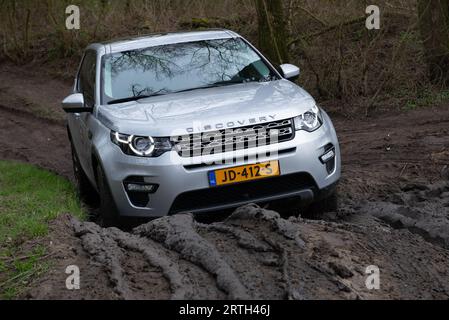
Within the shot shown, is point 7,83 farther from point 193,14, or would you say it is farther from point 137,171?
point 137,171

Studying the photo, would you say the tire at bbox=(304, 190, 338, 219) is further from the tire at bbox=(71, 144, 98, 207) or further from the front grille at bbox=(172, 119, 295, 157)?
the tire at bbox=(71, 144, 98, 207)

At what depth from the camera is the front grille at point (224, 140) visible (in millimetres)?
6141

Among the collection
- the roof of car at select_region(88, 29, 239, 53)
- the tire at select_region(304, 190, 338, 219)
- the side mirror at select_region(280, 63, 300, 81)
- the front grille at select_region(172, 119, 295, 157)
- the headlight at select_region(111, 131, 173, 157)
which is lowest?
the tire at select_region(304, 190, 338, 219)

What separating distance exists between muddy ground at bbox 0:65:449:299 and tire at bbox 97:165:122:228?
1.46 ft

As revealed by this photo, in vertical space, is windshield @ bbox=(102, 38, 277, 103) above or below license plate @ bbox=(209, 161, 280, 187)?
above

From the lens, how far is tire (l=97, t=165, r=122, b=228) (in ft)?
21.0

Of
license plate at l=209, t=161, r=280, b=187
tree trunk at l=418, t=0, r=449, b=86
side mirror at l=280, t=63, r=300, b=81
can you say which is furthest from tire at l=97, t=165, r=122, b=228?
tree trunk at l=418, t=0, r=449, b=86

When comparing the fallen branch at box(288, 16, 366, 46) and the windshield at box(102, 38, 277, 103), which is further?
the fallen branch at box(288, 16, 366, 46)

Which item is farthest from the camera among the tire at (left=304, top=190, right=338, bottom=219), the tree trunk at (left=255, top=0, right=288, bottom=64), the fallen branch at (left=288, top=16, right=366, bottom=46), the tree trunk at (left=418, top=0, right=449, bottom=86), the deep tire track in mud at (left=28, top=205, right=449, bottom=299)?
the fallen branch at (left=288, top=16, right=366, bottom=46)

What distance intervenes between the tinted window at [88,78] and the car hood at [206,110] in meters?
0.62

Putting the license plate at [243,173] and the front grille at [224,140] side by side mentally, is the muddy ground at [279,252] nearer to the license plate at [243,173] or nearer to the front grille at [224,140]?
the license plate at [243,173]

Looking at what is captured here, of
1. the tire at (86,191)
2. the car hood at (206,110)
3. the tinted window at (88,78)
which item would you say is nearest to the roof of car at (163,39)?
the tinted window at (88,78)

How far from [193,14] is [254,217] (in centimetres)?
1217
